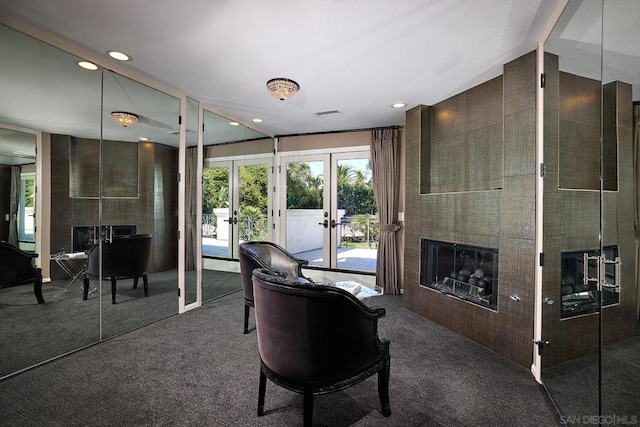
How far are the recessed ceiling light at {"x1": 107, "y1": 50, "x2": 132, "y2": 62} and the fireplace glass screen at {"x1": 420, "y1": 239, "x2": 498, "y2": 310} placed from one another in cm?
365

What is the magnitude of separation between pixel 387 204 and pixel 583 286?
2.95 meters

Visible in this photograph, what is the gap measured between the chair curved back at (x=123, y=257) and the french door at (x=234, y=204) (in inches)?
31.0

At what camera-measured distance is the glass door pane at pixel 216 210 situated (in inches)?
162

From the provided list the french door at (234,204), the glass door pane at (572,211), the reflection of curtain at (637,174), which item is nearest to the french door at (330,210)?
the french door at (234,204)

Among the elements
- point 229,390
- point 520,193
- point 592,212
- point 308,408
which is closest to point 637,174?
point 592,212

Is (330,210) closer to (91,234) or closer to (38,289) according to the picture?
(91,234)

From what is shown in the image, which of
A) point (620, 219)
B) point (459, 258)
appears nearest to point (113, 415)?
point (620, 219)

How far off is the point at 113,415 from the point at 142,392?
25cm

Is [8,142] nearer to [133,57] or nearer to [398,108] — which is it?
[133,57]

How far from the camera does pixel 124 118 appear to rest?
3062 millimetres

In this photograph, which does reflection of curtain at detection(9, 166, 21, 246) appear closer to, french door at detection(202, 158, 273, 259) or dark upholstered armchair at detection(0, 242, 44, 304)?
dark upholstered armchair at detection(0, 242, 44, 304)

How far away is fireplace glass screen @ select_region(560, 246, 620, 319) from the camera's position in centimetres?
159

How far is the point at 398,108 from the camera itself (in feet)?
13.2

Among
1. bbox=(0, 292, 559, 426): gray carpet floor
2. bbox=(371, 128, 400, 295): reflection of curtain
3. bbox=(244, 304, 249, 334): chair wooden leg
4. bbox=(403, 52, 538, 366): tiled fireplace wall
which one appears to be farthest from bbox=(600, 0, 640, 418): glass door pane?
bbox=(371, 128, 400, 295): reflection of curtain
